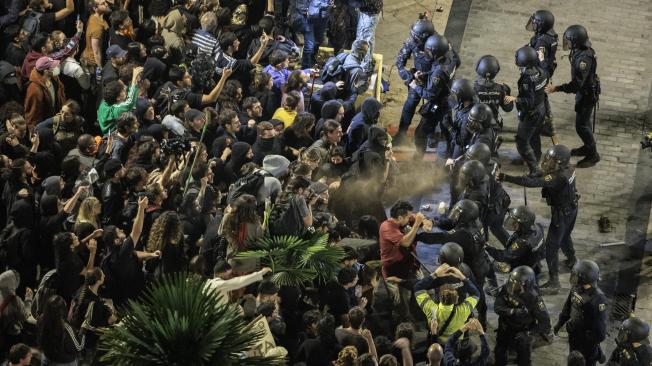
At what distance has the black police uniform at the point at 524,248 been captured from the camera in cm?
1286

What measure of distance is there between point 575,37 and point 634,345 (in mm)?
5581

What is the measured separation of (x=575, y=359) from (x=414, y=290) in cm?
174

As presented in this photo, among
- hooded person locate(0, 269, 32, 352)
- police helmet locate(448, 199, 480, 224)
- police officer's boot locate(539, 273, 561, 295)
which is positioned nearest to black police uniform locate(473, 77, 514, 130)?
police officer's boot locate(539, 273, 561, 295)

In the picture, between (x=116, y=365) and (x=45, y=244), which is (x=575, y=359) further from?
(x=45, y=244)

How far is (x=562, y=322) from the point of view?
1245 cm

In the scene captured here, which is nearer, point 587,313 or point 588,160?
point 587,313

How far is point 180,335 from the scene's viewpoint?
876 cm

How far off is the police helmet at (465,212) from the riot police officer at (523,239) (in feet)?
1.50

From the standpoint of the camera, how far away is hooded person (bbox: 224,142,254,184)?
13109 mm

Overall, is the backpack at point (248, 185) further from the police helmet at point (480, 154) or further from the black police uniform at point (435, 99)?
the black police uniform at point (435, 99)

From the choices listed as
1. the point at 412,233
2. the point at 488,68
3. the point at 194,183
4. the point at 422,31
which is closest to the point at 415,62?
the point at 422,31

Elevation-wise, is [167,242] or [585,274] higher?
[585,274]

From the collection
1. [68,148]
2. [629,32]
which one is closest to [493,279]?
[68,148]

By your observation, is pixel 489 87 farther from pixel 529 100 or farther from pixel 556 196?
pixel 556 196
